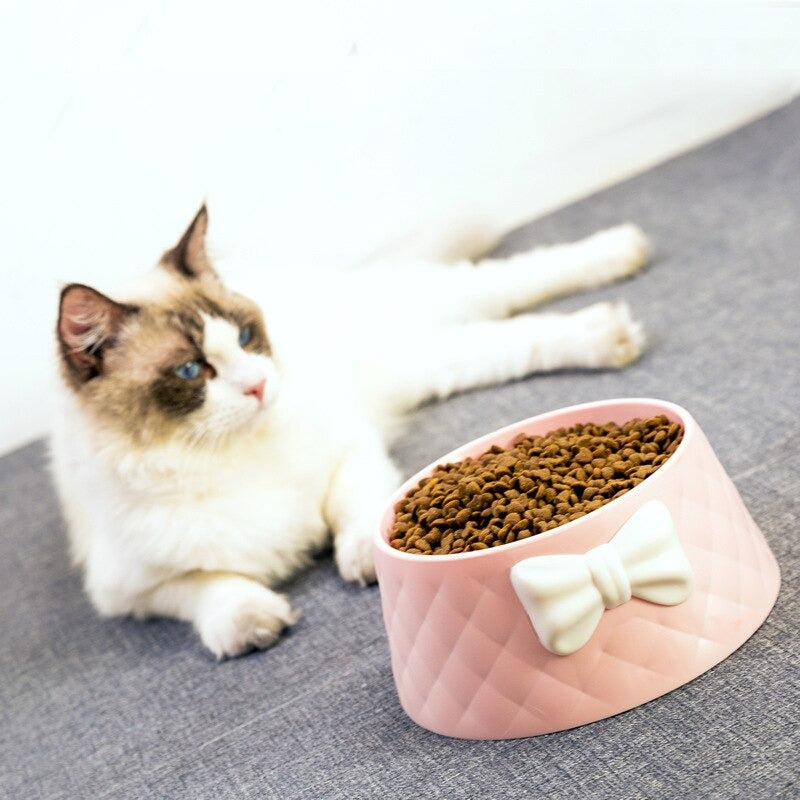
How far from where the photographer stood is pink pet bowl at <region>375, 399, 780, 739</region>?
1.02 m

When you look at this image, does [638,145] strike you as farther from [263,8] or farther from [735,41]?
[263,8]

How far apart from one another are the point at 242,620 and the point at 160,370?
1.25ft

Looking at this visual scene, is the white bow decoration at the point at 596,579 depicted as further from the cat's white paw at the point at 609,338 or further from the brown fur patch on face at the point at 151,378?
the cat's white paw at the point at 609,338

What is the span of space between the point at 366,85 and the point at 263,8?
0.99 feet

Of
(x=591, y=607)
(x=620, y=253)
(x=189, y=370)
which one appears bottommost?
(x=620, y=253)

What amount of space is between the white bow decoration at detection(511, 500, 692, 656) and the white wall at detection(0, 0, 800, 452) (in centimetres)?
155

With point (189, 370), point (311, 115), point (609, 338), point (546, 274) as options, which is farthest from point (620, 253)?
point (189, 370)

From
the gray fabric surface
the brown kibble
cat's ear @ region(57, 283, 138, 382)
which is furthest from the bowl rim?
cat's ear @ region(57, 283, 138, 382)

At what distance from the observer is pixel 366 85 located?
2.53 meters

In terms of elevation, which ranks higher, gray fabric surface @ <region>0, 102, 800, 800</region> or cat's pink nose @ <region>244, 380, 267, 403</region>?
cat's pink nose @ <region>244, 380, 267, 403</region>

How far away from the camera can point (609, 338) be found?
1.90 meters

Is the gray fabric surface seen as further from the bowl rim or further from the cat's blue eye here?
the cat's blue eye

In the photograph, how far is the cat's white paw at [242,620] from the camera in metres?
1.49

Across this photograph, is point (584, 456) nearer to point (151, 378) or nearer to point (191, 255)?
point (151, 378)
